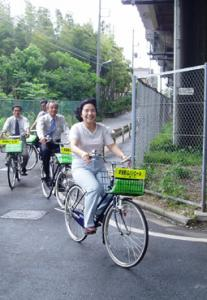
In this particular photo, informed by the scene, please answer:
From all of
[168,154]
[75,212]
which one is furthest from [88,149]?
[168,154]

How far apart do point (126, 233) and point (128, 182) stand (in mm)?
597

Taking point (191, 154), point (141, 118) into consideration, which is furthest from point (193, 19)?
point (141, 118)

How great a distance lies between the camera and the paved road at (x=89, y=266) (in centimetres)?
445

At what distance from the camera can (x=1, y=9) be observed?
52.6 m

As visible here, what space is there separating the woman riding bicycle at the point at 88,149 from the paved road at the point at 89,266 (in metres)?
0.54

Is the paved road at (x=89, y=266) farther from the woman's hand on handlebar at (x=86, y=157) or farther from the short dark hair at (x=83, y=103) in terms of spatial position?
the short dark hair at (x=83, y=103)

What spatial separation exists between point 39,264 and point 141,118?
206 inches

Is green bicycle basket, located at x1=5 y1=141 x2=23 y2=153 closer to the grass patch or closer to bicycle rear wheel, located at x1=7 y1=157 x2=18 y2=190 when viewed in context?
bicycle rear wheel, located at x1=7 y1=157 x2=18 y2=190

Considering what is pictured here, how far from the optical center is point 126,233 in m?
5.30

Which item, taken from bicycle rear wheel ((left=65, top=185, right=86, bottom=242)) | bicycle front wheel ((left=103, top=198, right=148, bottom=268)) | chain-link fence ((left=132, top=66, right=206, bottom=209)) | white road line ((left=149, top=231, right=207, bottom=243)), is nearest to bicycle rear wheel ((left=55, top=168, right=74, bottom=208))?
chain-link fence ((left=132, top=66, right=206, bottom=209))

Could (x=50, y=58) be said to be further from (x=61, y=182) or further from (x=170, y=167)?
(x=61, y=182)

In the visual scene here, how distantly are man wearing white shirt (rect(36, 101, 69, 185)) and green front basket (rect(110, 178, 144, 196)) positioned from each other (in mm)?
4111

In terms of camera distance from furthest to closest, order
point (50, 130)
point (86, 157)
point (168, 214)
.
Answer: point (50, 130) → point (168, 214) → point (86, 157)

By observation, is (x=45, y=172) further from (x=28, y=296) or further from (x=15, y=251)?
(x=28, y=296)
